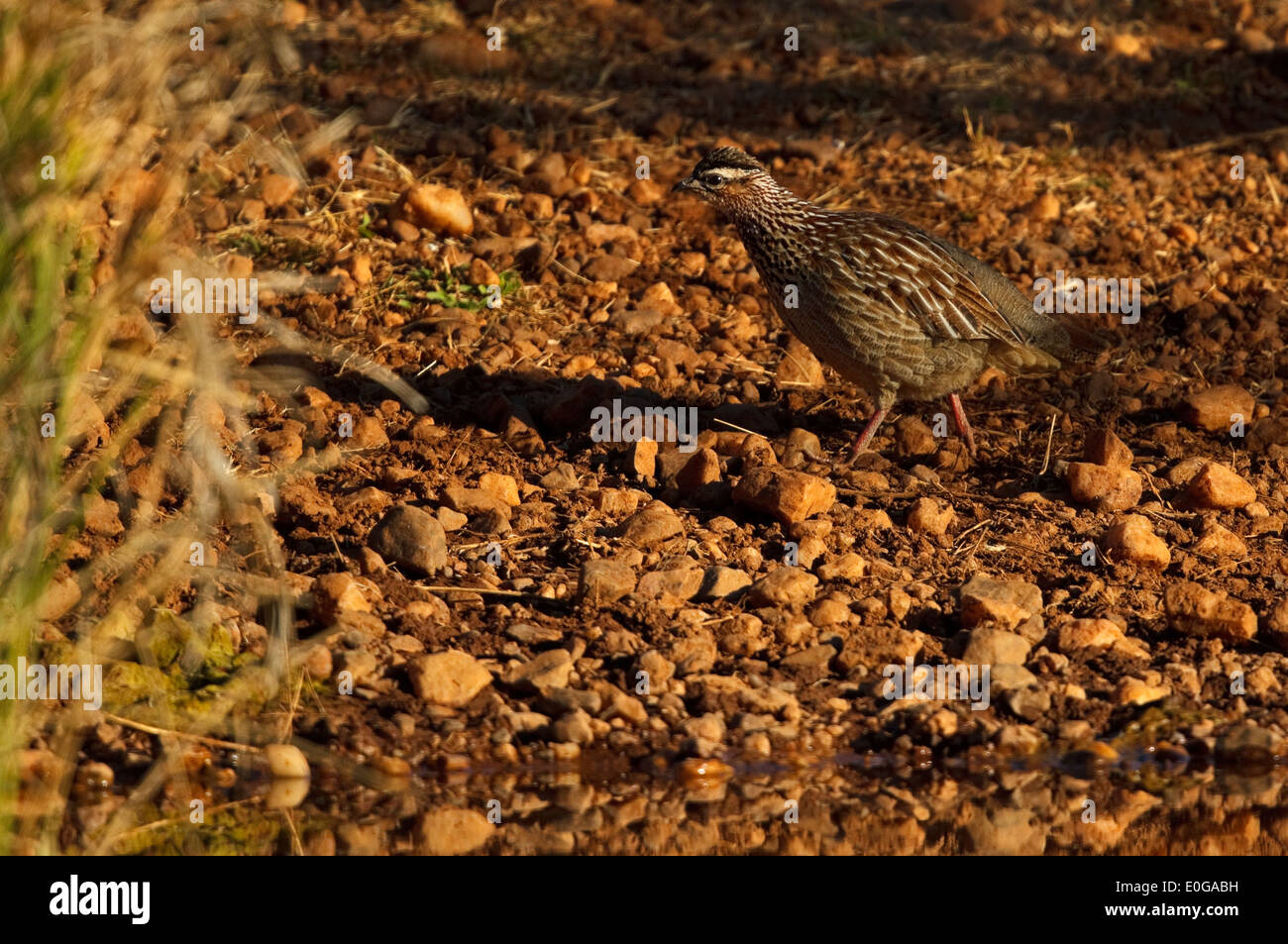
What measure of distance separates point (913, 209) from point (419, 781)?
5942 millimetres

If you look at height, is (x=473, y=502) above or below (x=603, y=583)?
above

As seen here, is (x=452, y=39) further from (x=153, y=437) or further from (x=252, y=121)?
(x=153, y=437)

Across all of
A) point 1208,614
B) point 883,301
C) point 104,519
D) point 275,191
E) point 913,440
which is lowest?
point 1208,614

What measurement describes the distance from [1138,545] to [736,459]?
1887mm

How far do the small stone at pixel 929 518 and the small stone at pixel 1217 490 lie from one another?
1.12 meters

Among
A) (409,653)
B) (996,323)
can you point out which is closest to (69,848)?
(409,653)

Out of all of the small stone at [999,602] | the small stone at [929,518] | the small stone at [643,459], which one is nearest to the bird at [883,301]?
the small stone at [929,518]

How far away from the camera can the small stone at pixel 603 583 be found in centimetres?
670

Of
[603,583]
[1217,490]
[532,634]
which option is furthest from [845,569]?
[1217,490]

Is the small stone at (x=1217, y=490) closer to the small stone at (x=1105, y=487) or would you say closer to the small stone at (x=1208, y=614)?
the small stone at (x=1105, y=487)

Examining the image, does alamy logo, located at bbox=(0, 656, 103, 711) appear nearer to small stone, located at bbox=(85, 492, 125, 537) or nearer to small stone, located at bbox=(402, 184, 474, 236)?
small stone, located at bbox=(85, 492, 125, 537)

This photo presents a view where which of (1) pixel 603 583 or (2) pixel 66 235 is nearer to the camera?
(2) pixel 66 235

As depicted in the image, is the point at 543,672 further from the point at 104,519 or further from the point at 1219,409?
the point at 1219,409

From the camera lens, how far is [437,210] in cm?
970
